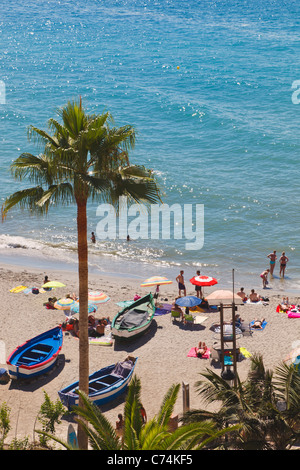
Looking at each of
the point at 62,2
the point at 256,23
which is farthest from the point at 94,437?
the point at 62,2

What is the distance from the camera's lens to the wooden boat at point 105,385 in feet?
62.2

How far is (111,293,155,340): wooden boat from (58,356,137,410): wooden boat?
2.26 m

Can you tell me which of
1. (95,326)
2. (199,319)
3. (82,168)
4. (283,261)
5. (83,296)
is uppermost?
(82,168)

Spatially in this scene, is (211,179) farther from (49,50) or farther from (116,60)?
(49,50)

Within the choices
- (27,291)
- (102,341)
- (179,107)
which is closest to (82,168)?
(102,341)

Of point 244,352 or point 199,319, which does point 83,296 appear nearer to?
point 244,352

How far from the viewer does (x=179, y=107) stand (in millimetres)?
64500

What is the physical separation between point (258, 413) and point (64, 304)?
14.3 meters

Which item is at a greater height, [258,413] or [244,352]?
[258,413]

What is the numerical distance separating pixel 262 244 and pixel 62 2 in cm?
8317

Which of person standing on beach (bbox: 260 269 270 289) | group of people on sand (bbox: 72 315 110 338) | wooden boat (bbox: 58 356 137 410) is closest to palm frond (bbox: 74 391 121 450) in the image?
wooden boat (bbox: 58 356 137 410)

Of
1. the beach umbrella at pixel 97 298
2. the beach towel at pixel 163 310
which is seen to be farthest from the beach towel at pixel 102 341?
the beach towel at pixel 163 310

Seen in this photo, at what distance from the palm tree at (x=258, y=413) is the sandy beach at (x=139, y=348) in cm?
298

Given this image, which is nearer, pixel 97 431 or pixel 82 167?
pixel 97 431
